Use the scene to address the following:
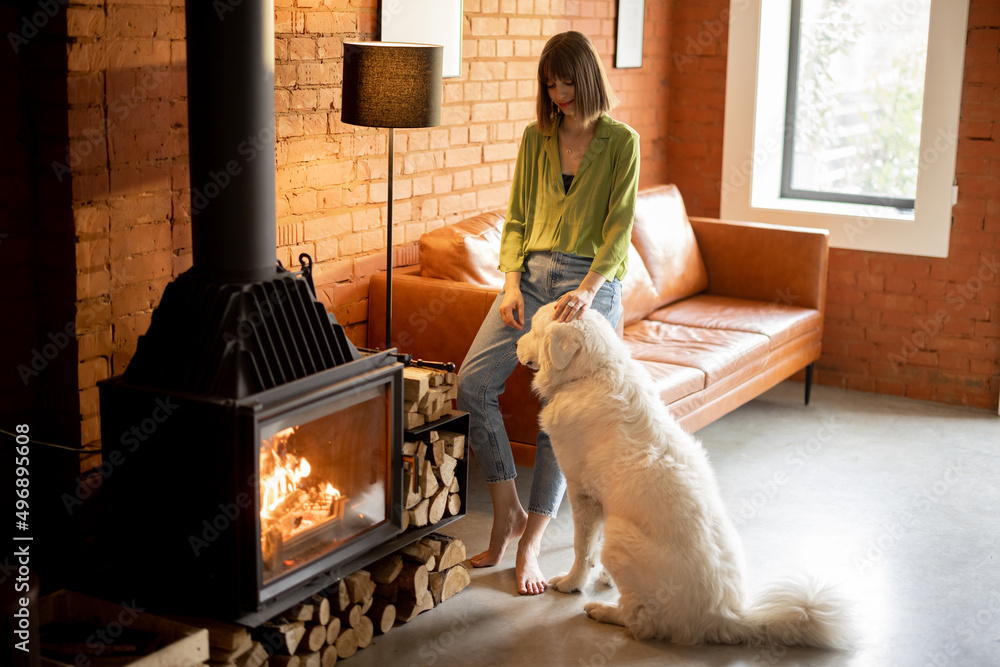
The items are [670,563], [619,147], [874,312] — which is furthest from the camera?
[874,312]

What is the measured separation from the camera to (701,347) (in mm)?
4180

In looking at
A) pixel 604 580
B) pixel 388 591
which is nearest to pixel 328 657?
pixel 388 591

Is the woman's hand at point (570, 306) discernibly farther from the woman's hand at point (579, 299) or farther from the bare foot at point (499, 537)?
the bare foot at point (499, 537)

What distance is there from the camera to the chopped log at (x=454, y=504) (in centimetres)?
308

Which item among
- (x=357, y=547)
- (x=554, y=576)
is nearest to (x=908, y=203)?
(x=554, y=576)

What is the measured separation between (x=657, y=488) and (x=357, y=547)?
2.59 feet

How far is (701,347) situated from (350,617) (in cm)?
201

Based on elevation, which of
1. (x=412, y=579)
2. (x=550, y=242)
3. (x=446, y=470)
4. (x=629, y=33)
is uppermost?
(x=629, y=33)

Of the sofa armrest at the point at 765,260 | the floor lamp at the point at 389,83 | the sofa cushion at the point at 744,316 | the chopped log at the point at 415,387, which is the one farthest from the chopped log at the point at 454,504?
the sofa armrest at the point at 765,260

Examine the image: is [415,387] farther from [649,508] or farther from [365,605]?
[649,508]

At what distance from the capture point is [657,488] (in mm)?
2701

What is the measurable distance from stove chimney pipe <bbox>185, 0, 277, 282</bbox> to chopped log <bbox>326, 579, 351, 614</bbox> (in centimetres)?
83

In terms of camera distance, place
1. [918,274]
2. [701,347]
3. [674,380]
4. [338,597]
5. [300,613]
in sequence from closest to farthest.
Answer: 1. [300,613]
2. [338,597]
3. [674,380]
4. [701,347]
5. [918,274]

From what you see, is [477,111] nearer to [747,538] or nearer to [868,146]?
[747,538]
